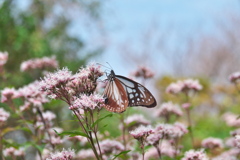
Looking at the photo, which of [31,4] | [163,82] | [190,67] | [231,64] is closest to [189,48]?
[190,67]

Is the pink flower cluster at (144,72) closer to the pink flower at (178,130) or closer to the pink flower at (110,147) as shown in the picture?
the pink flower at (178,130)

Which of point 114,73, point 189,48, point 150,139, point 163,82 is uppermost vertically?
point 189,48

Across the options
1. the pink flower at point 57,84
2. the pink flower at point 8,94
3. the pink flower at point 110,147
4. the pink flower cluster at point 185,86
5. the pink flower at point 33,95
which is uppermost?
the pink flower cluster at point 185,86

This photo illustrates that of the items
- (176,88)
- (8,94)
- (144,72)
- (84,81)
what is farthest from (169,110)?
(8,94)

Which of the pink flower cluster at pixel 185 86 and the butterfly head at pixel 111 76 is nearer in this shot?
the butterfly head at pixel 111 76

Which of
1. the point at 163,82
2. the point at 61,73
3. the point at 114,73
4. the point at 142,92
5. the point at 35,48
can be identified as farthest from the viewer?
the point at 163,82

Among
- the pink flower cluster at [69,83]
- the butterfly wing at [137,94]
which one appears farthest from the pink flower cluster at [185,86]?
the pink flower cluster at [69,83]

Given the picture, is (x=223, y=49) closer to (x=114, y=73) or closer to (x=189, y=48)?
(x=189, y=48)
